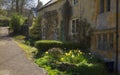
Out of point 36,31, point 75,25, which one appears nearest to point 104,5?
point 75,25

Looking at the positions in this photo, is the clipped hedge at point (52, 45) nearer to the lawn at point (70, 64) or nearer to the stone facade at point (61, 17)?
the stone facade at point (61, 17)

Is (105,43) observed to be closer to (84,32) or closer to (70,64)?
(84,32)

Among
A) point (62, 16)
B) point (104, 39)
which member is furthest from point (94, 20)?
point (62, 16)

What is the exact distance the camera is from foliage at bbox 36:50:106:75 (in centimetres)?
1466

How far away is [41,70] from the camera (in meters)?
15.0

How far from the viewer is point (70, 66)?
50.5 feet

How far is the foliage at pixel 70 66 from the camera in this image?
1466 centimetres

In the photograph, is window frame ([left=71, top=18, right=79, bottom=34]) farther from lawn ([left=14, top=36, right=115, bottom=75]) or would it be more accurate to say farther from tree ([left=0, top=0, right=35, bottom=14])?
tree ([left=0, top=0, right=35, bottom=14])

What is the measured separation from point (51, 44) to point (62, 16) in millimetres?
6516

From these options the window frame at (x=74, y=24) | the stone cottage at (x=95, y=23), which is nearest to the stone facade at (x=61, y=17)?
the stone cottage at (x=95, y=23)

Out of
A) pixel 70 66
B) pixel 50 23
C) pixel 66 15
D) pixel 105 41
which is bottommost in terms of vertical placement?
pixel 70 66

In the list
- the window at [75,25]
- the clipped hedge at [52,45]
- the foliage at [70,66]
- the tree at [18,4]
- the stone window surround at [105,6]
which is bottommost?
the foliage at [70,66]

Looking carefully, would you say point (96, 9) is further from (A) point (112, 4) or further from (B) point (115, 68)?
(B) point (115, 68)

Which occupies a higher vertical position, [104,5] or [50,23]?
[104,5]
